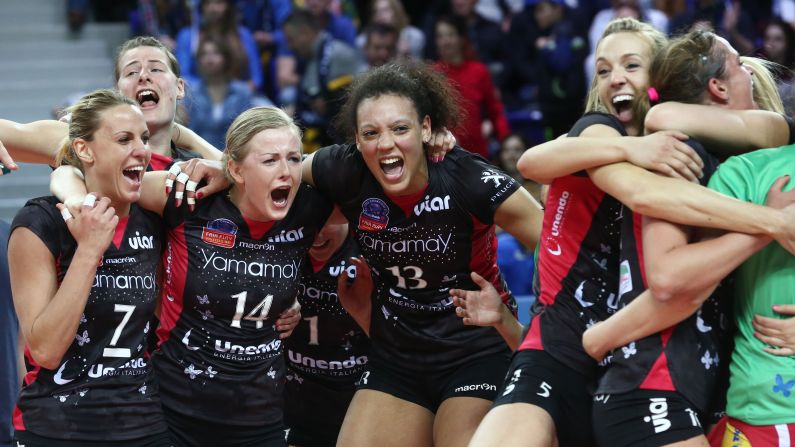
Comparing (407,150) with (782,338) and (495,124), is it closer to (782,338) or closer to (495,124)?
(782,338)

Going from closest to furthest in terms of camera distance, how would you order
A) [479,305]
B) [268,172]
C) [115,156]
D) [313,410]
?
[115,156] < [268,172] < [479,305] < [313,410]

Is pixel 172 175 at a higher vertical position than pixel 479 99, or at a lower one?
lower

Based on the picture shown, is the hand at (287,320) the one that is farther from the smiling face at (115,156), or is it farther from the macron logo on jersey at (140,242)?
the smiling face at (115,156)

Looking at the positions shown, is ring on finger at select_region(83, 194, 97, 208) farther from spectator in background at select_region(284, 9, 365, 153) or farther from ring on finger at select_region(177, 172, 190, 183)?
spectator in background at select_region(284, 9, 365, 153)

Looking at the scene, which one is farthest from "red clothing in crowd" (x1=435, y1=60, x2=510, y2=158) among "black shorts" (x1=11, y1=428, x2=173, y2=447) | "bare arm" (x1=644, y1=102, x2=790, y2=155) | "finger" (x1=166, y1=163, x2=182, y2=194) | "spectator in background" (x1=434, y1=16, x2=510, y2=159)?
"black shorts" (x1=11, y1=428, x2=173, y2=447)

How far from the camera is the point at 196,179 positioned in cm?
487

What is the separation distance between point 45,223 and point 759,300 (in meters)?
2.84

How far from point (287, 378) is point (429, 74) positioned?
6.61 ft

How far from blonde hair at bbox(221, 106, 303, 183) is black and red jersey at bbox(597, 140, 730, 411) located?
177cm

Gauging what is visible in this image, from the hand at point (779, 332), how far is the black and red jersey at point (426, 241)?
1645 millimetres

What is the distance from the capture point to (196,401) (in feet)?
15.9

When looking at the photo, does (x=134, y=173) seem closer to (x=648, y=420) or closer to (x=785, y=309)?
(x=648, y=420)

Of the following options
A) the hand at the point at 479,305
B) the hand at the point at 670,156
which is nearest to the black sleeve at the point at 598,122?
the hand at the point at 670,156

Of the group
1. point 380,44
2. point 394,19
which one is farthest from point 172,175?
point 394,19
